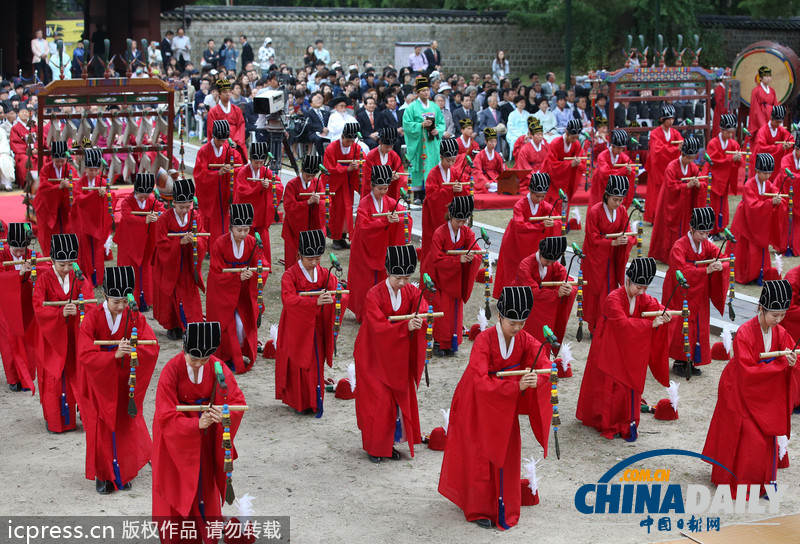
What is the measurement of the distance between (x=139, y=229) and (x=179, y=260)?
1.10m

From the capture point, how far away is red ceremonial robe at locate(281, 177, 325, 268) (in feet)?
46.5

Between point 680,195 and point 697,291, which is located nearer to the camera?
point 697,291

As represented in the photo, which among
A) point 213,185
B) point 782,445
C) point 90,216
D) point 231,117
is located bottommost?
point 782,445

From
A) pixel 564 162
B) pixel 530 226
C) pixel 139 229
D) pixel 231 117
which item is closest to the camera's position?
pixel 530 226

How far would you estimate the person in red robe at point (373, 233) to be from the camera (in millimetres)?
12625

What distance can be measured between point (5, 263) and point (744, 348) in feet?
22.2

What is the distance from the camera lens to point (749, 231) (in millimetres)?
14641

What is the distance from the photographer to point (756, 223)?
14.6 metres

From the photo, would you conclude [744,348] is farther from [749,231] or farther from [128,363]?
[749,231]

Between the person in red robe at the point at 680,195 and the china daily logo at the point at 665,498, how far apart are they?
7.32 metres

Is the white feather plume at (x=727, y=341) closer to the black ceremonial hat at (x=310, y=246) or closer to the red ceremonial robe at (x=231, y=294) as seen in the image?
the black ceremonial hat at (x=310, y=246)

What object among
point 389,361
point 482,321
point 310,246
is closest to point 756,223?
point 482,321

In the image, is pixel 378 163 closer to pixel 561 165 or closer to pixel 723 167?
pixel 561 165

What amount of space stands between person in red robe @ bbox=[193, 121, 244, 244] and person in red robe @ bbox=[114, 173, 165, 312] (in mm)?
1822
